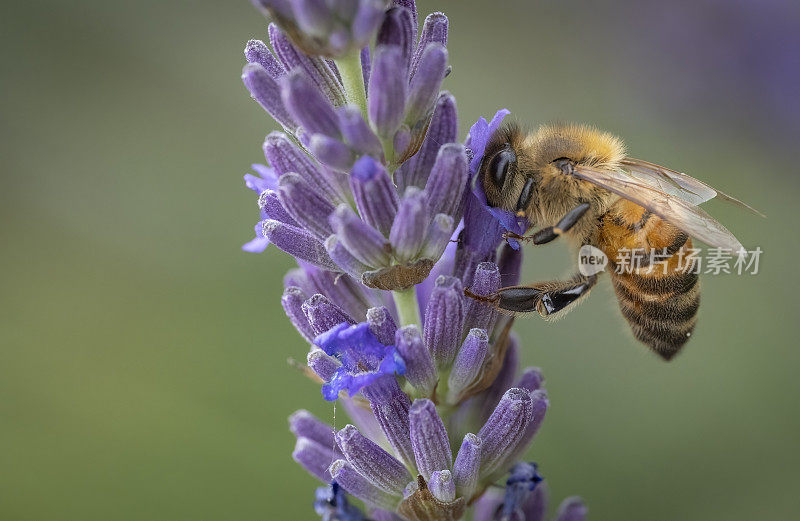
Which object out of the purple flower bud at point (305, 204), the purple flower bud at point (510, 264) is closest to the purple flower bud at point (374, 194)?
A: the purple flower bud at point (305, 204)

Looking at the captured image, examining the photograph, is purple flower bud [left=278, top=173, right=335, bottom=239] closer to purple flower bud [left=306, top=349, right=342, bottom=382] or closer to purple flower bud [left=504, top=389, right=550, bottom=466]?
purple flower bud [left=306, top=349, right=342, bottom=382]

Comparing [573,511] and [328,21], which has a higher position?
[328,21]

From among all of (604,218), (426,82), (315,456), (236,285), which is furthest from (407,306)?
(236,285)

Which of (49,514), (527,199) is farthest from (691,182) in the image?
(49,514)

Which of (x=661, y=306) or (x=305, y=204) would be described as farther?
(x=661, y=306)

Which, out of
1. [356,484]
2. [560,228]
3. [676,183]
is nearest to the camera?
[356,484]

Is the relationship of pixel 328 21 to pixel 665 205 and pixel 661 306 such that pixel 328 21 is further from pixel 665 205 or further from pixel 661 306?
pixel 661 306

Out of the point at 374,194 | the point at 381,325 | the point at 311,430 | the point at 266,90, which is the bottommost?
the point at 311,430

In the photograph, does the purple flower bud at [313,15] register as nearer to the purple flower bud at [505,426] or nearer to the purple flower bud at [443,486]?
the purple flower bud at [505,426]
